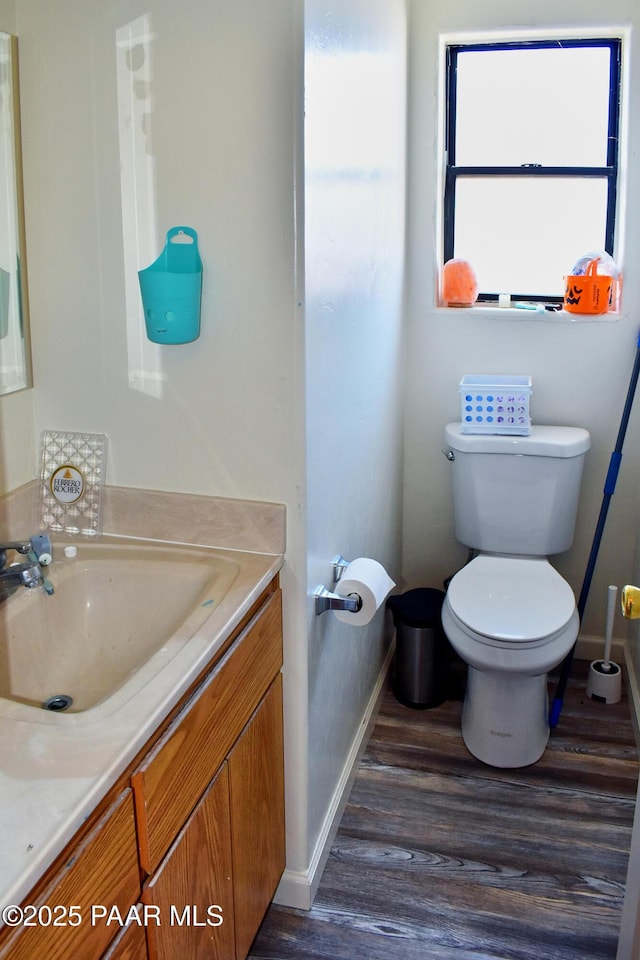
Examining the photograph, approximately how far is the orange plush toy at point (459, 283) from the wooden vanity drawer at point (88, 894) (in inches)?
79.6

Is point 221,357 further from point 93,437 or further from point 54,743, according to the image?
point 54,743

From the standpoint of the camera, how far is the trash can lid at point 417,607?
2.64 m

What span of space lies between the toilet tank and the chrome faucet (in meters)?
1.46

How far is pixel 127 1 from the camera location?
1.55 metres

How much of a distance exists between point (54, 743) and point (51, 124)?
113cm

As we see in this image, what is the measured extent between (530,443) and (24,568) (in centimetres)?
159

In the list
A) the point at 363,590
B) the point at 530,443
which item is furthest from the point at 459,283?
the point at 363,590

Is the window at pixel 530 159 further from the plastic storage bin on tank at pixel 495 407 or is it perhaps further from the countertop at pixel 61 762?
the countertop at pixel 61 762

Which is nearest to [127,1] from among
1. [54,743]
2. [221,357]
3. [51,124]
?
[51,124]

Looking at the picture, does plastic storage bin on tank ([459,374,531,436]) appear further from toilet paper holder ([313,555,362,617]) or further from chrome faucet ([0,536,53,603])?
chrome faucet ([0,536,53,603])

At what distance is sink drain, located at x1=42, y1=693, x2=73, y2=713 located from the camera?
1.45 metres

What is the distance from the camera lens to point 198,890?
54.1 inches

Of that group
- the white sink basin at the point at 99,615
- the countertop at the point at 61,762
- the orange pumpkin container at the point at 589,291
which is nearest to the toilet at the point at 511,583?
the orange pumpkin container at the point at 589,291

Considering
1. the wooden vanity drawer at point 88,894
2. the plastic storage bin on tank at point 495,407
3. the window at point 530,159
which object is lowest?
the wooden vanity drawer at point 88,894
